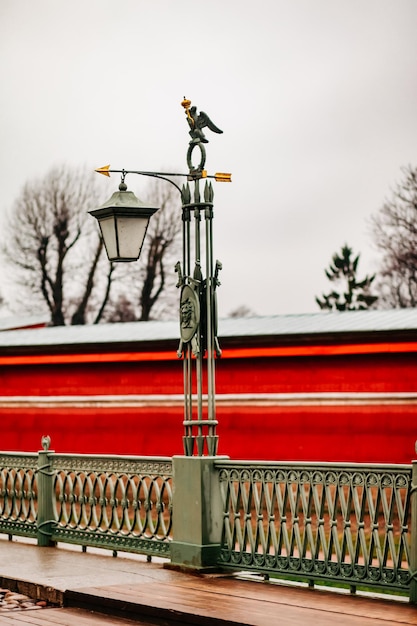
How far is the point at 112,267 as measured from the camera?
50625 mm

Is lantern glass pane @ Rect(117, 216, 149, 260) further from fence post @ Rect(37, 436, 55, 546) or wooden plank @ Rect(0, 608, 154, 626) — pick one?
wooden plank @ Rect(0, 608, 154, 626)

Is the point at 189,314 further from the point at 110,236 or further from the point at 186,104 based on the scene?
the point at 186,104

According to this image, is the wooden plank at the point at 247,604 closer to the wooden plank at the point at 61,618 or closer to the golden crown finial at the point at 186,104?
the wooden plank at the point at 61,618

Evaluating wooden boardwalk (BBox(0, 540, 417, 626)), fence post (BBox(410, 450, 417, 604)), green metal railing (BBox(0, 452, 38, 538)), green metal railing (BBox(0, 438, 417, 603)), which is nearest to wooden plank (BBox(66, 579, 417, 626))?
wooden boardwalk (BBox(0, 540, 417, 626))

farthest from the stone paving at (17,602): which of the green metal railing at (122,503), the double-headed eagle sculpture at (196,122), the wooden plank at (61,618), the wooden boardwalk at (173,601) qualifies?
the double-headed eagle sculpture at (196,122)

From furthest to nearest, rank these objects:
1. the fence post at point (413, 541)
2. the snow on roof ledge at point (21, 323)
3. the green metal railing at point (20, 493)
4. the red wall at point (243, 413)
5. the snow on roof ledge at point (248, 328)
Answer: the snow on roof ledge at point (21, 323), the snow on roof ledge at point (248, 328), the red wall at point (243, 413), the green metal railing at point (20, 493), the fence post at point (413, 541)

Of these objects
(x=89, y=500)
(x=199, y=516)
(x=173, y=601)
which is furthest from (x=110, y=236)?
(x=173, y=601)

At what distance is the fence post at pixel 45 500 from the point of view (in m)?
12.3

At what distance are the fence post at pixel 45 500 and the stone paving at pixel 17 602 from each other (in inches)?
97.2

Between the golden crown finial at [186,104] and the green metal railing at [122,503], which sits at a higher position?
the golden crown finial at [186,104]

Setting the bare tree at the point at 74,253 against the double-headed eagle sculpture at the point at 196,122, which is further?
the bare tree at the point at 74,253

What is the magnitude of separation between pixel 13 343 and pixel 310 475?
15766mm

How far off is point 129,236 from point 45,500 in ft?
10.9

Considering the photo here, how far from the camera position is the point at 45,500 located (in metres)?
12.4
